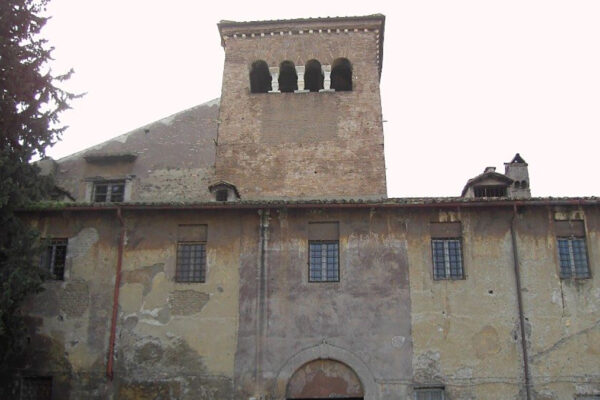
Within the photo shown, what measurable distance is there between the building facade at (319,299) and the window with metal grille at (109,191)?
565 cm

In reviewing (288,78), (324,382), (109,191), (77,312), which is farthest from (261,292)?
(288,78)

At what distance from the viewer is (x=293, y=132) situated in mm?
23500

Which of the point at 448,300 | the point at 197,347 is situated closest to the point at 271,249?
the point at 197,347

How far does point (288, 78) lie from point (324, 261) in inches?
349

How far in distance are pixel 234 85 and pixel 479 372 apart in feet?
40.7

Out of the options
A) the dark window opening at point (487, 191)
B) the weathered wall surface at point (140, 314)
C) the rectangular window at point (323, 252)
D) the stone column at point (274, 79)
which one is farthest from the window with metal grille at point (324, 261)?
the stone column at point (274, 79)

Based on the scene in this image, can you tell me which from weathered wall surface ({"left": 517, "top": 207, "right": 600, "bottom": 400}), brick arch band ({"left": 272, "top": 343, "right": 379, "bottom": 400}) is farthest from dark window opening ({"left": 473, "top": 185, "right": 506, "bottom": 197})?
brick arch band ({"left": 272, "top": 343, "right": 379, "bottom": 400})

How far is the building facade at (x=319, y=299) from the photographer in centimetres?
1752

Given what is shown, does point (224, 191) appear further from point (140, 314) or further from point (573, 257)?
point (573, 257)

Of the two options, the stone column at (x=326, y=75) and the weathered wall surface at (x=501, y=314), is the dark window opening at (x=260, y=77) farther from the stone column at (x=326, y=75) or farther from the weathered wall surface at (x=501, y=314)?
the weathered wall surface at (x=501, y=314)

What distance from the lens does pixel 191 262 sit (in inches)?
742

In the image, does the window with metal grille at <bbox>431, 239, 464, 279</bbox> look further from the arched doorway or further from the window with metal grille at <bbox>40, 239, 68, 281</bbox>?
the window with metal grille at <bbox>40, 239, 68, 281</bbox>

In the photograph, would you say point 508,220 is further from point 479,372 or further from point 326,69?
point 326,69

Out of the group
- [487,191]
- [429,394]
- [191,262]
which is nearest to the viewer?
[429,394]
